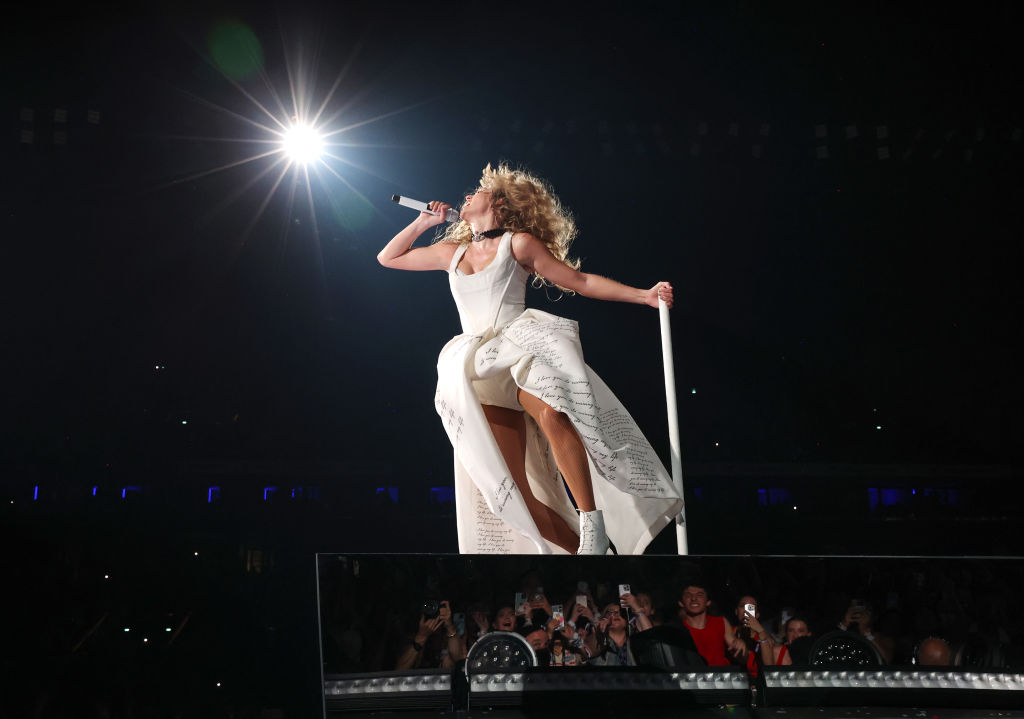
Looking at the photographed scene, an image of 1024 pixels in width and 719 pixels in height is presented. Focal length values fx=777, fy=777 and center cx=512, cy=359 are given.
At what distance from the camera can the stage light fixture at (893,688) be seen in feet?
4.13

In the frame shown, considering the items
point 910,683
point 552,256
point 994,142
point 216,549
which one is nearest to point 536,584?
point 910,683

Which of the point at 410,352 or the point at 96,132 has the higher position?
the point at 96,132

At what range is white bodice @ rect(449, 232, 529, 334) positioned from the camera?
230 cm

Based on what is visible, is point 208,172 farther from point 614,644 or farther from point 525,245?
point 614,644

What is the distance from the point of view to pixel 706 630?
128 centimetres

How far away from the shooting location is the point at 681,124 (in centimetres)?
407

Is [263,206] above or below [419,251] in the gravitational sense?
above

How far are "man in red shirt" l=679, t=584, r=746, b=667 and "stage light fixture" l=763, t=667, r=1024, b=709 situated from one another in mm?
69

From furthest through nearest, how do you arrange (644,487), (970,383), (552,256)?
(970,383) < (552,256) < (644,487)

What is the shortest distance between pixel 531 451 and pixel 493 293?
483mm

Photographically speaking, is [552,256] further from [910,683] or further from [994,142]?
[994,142]

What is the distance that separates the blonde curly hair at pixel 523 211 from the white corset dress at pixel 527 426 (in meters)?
0.15

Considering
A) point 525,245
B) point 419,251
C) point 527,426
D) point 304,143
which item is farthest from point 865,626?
point 304,143

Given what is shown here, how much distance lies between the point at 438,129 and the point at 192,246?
1.50 metres
